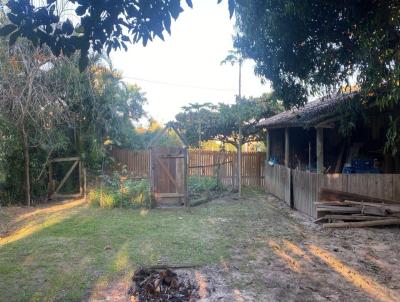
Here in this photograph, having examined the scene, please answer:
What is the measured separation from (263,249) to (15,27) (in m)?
5.68

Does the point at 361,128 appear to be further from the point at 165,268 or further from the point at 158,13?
the point at 158,13

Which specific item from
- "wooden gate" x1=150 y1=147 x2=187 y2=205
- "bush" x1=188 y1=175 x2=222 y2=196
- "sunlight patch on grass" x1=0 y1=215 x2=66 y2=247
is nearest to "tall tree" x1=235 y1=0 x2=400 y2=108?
"wooden gate" x1=150 y1=147 x2=187 y2=205

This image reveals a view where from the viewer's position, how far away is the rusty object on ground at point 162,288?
4.75 meters

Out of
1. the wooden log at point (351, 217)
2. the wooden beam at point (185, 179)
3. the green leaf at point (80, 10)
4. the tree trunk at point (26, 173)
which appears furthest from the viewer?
the tree trunk at point (26, 173)

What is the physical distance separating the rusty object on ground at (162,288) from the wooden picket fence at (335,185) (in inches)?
219

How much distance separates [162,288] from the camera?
4.97 meters

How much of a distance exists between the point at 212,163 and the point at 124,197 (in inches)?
258

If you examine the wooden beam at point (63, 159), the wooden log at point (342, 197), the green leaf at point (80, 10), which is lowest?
the wooden log at point (342, 197)

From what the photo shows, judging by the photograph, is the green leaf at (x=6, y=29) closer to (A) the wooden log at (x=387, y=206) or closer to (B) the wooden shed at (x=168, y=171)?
(B) the wooden shed at (x=168, y=171)

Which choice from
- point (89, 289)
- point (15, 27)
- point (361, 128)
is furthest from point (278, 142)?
point (15, 27)

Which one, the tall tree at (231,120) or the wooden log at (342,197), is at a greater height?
the tall tree at (231,120)

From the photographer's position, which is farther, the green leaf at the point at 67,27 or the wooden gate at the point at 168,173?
the wooden gate at the point at 168,173

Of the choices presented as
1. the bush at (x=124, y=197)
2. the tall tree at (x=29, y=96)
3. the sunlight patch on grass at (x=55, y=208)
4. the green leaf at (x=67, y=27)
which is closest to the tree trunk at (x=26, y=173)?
the tall tree at (x=29, y=96)

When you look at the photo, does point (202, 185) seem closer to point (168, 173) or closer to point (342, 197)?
point (168, 173)
